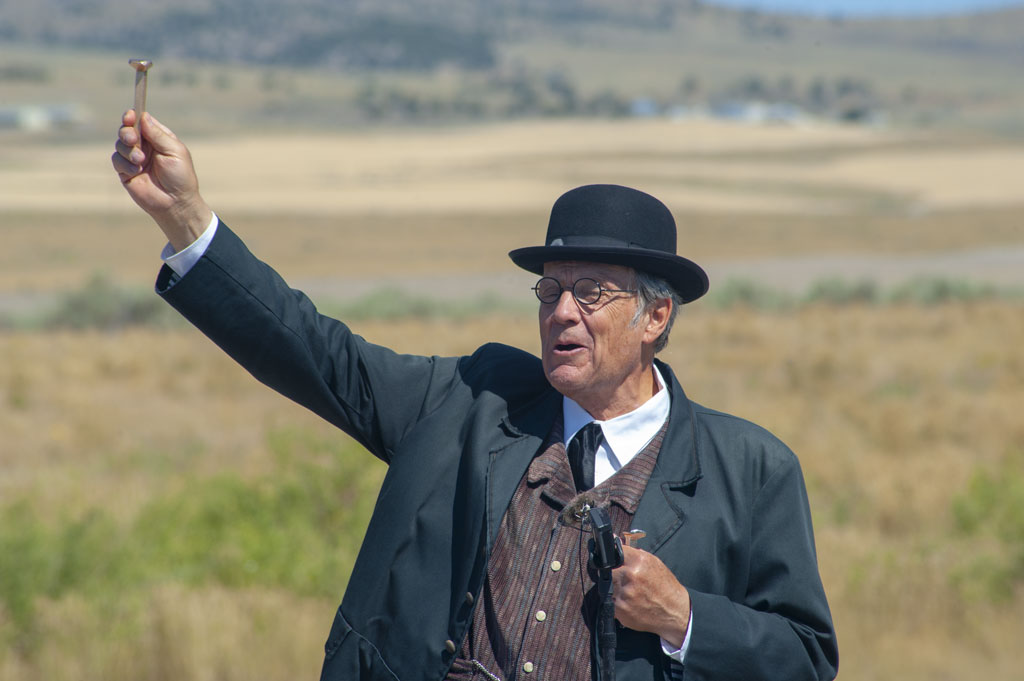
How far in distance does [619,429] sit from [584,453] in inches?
4.4

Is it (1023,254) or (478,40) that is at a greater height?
(478,40)

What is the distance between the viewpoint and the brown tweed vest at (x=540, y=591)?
2529mm

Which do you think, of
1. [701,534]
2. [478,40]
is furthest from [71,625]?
[478,40]

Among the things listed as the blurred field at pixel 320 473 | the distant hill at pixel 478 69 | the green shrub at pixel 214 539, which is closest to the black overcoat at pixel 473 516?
the blurred field at pixel 320 473

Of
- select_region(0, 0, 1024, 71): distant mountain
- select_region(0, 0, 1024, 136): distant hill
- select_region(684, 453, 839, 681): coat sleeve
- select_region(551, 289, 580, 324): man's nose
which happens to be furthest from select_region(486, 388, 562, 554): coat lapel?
select_region(0, 0, 1024, 71): distant mountain

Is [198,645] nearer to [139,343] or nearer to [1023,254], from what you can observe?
[139,343]

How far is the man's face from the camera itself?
2725 millimetres

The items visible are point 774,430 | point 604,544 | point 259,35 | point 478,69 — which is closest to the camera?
point 604,544

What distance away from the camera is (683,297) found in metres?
2.97

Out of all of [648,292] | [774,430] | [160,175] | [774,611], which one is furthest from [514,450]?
[774,430]

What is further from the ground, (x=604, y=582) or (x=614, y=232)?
(x=614, y=232)

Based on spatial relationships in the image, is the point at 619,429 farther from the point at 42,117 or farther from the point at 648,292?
the point at 42,117

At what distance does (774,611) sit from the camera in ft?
8.69

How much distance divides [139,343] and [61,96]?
8873 centimetres
